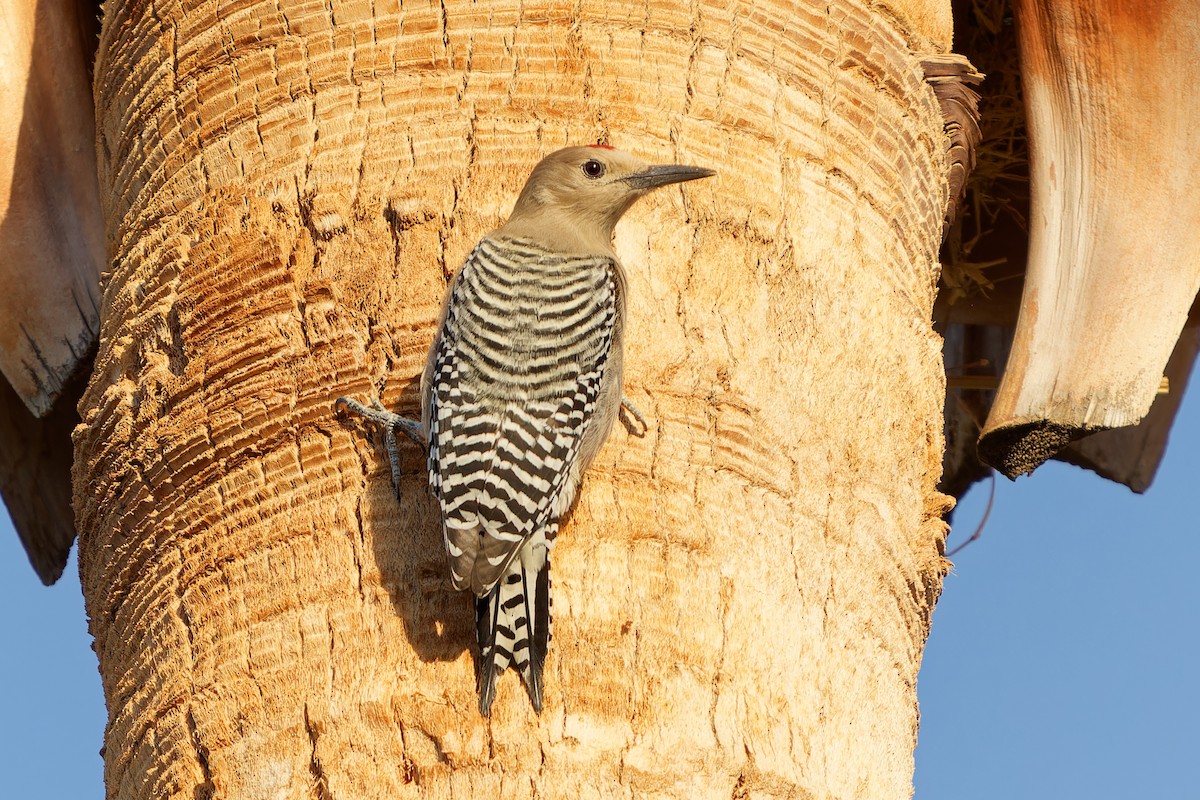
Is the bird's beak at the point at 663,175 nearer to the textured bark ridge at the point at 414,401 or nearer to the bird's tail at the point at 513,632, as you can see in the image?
the textured bark ridge at the point at 414,401

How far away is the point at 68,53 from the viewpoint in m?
6.05

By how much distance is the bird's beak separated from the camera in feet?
15.4

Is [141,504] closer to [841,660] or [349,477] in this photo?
[349,477]

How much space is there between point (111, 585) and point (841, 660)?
1.91m

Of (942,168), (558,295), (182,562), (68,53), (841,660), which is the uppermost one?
(68,53)

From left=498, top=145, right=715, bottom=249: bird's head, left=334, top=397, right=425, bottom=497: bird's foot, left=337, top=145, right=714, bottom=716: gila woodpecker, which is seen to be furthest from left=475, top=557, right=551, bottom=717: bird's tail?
left=498, top=145, right=715, bottom=249: bird's head

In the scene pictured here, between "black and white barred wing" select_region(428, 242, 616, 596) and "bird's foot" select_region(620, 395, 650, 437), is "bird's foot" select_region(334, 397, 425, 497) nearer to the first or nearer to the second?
"black and white barred wing" select_region(428, 242, 616, 596)

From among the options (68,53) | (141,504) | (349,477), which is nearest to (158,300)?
(141,504)

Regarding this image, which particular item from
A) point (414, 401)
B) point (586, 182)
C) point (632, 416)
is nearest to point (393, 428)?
point (414, 401)

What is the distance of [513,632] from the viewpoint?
13.0ft

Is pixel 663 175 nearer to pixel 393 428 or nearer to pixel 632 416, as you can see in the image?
pixel 632 416

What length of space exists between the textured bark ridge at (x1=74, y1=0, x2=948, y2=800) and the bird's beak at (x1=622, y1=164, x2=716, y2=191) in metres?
0.10

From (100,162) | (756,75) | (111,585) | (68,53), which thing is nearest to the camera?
(111,585)

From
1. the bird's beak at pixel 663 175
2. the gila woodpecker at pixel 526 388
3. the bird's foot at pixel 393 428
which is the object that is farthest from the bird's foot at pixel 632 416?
the bird's beak at pixel 663 175
